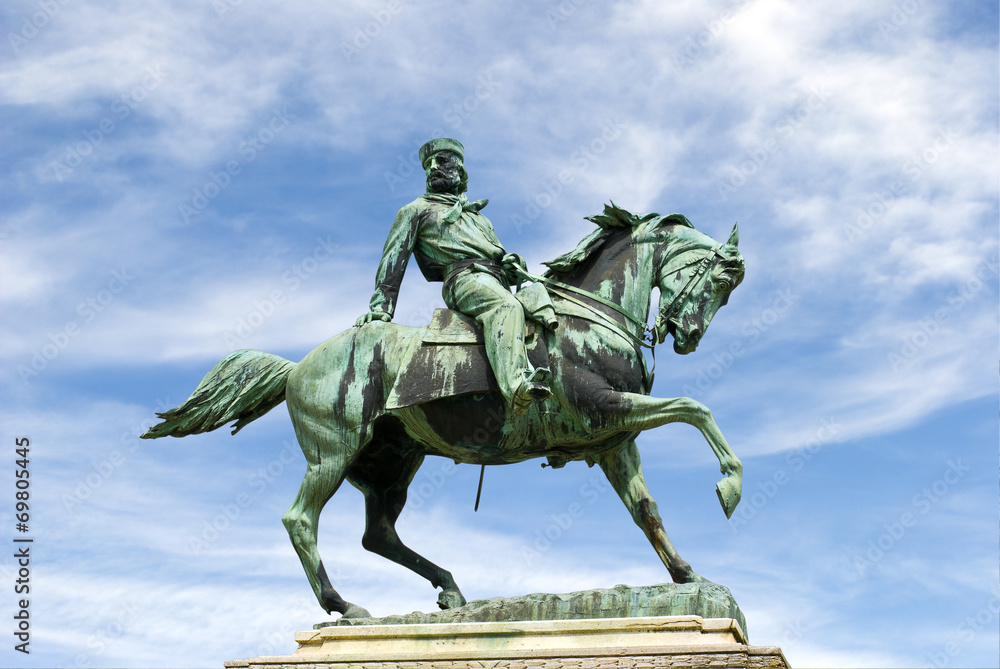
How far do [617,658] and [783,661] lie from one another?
116cm

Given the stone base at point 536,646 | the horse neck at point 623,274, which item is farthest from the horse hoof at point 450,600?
the horse neck at point 623,274

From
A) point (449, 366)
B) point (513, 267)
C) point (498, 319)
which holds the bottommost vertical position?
point (449, 366)

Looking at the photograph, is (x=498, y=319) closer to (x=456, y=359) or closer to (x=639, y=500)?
(x=456, y=359)

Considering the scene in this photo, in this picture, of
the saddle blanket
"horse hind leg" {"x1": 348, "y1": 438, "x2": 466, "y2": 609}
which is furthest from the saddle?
"horse hind leg" {"x1": 348, "y1": 438, "x2": 466, "y2": 609}

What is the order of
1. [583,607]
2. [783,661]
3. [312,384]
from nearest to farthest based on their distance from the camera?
1. [783,661]
2. [583,607]
3. [312,384]

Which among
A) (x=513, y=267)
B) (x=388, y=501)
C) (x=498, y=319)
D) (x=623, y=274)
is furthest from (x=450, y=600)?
(x=623, y=274)

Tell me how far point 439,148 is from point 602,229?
1.75m

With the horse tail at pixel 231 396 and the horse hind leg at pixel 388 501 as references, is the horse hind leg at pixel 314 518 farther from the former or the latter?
the horse tail at pixel 231 396

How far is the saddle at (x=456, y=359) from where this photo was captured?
1056cm

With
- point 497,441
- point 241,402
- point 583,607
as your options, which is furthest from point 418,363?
point 583,607

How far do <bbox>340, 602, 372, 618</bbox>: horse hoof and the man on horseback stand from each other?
2.05m

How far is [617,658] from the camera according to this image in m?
9.08

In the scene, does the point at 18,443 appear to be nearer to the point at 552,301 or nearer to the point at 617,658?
the point at 552,301

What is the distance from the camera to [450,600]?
10.7 m
